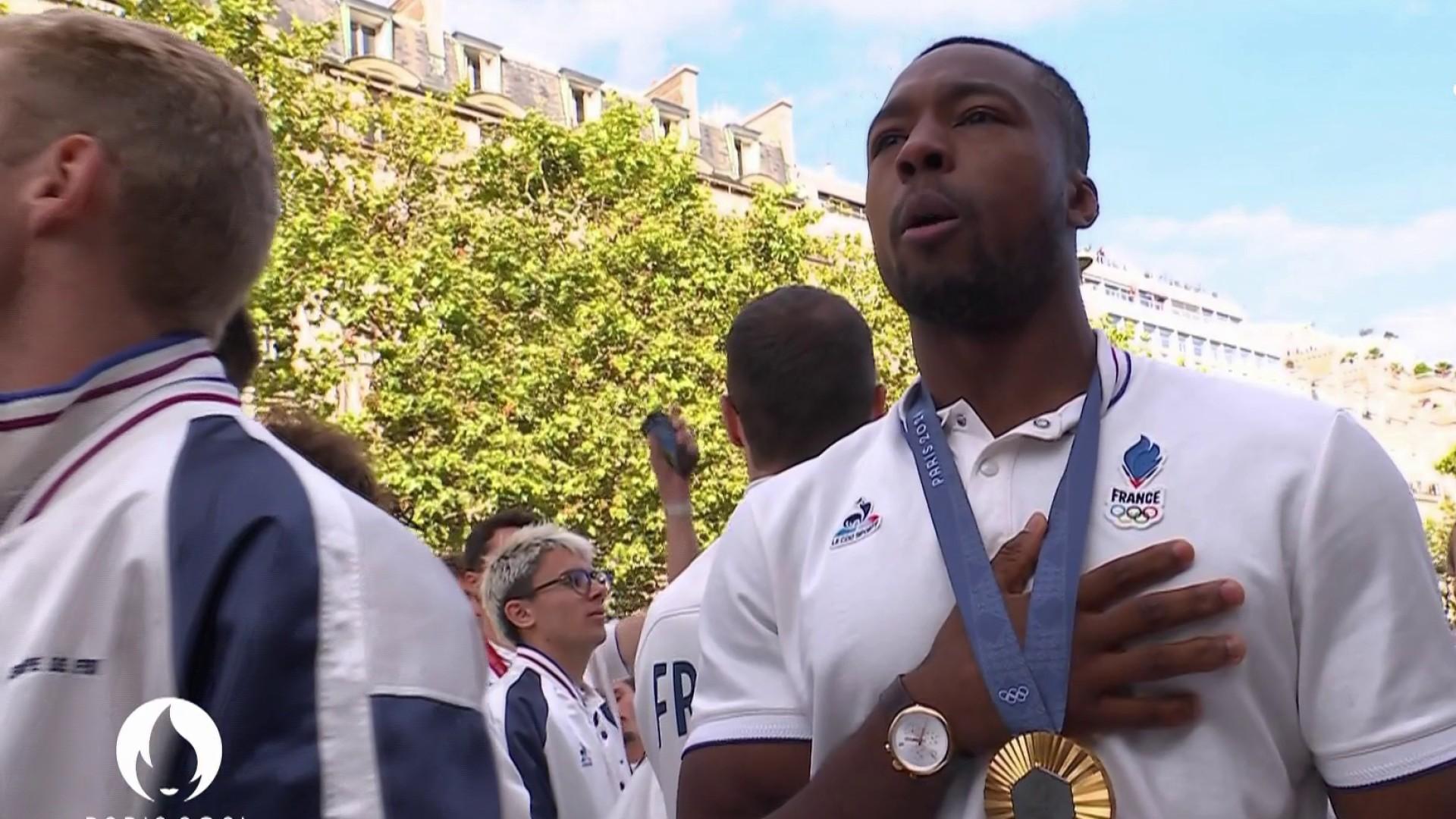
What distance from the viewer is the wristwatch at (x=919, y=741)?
173 centimetres

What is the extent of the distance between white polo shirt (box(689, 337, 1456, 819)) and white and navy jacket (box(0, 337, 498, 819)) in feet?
2.07

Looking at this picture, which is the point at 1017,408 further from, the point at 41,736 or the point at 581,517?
the point at 581,517

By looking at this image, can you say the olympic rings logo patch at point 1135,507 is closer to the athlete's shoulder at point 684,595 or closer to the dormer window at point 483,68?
the athlete's shoulder at point 684,595

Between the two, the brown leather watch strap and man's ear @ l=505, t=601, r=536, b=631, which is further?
man's ear @ l=505, t=601, r=536, b=631

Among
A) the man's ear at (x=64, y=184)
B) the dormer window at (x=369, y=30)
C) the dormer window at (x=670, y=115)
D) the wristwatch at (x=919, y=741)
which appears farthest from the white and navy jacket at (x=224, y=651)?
the dormer window at (x=670, y=115)

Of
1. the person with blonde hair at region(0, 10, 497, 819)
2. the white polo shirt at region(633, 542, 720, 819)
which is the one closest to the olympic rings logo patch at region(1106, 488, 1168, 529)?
the person with blonde hair at region(0, 10, 497, 819)

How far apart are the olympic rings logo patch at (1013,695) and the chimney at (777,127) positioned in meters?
42.8

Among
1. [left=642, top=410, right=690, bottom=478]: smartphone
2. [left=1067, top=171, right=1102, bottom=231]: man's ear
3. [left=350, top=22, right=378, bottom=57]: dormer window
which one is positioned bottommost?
[left=1067, top=171, right=1102, bottom=231]: man's ear

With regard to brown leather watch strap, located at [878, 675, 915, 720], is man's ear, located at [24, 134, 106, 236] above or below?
above

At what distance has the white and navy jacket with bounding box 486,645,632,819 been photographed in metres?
4.98

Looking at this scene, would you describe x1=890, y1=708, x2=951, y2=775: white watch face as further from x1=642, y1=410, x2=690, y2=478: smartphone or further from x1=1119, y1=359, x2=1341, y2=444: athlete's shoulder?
x1=642, y1=410, x2=690, y2=478: smartphone

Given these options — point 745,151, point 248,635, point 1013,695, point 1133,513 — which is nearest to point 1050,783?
point 1013,695

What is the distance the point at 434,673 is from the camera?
1402mm

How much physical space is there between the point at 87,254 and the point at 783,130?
142ft
